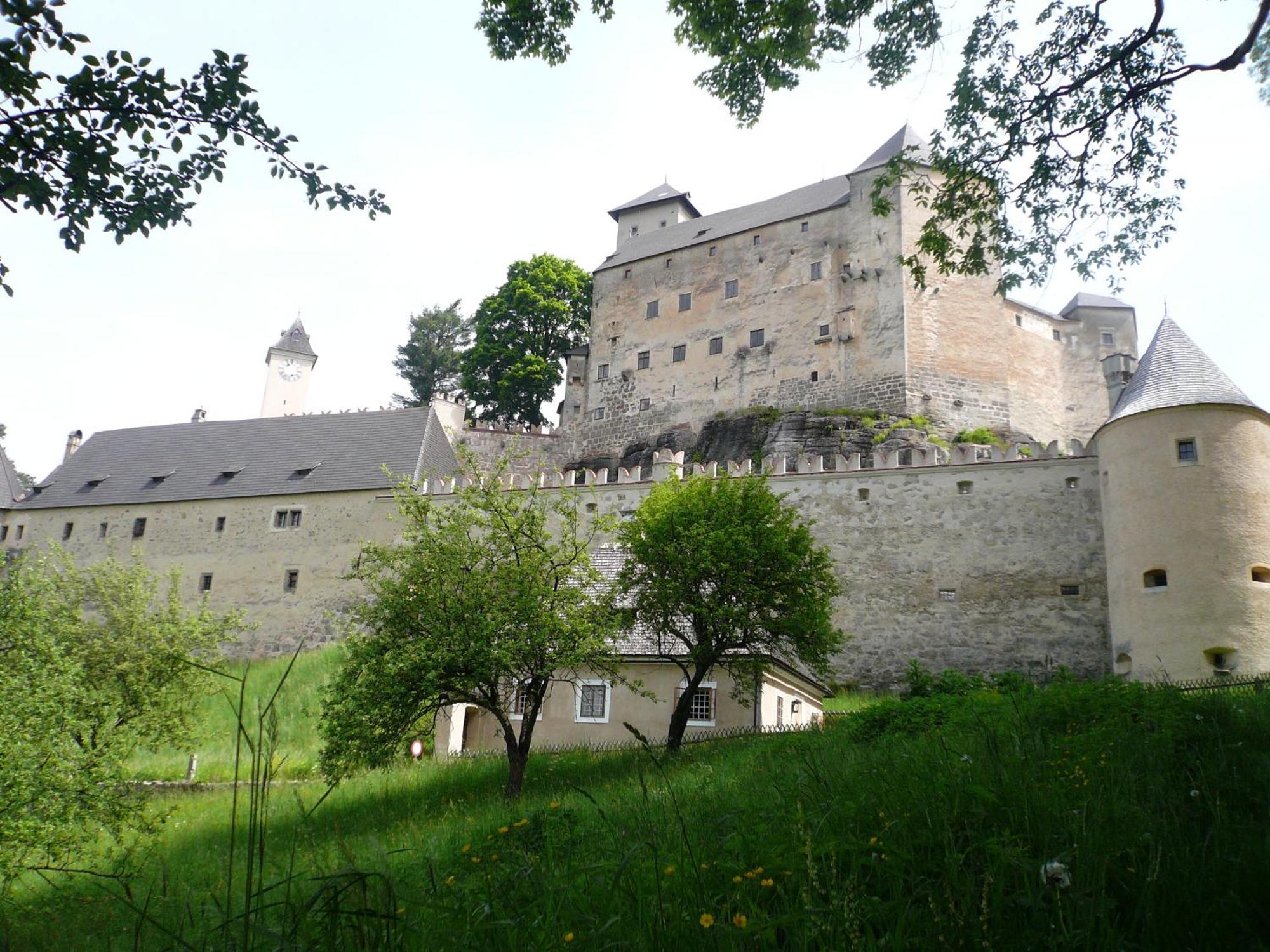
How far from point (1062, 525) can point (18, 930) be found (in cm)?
2677

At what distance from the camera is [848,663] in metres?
29.3

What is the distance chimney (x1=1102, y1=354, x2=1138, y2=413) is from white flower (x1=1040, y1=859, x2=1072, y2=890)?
161 ft

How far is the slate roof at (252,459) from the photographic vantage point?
134 feet

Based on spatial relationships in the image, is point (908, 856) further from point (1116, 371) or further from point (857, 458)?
point (1116, 371)

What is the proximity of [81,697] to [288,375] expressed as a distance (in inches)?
2270

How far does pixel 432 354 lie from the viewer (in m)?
65.1

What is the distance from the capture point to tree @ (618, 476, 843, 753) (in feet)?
67.1

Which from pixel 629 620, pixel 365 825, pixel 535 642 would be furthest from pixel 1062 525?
pixel 365 825

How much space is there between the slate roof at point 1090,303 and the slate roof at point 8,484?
178 ft

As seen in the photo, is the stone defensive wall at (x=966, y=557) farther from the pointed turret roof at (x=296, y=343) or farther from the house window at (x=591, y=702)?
the pointed turret roof at (x=296, y=343)

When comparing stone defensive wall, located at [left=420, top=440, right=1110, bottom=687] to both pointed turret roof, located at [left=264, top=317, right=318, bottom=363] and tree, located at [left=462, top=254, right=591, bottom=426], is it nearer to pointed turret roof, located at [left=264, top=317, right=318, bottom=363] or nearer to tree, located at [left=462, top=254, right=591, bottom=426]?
tree, located at [left=462, top=254, right=591, bottom=426]

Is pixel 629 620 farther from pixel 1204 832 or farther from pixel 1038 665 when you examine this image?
pixel 1204 832

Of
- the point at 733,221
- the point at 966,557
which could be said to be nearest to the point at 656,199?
the point at 733,221

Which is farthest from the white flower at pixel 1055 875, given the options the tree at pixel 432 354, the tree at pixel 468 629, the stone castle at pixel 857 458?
the tree at pixel 432 354
